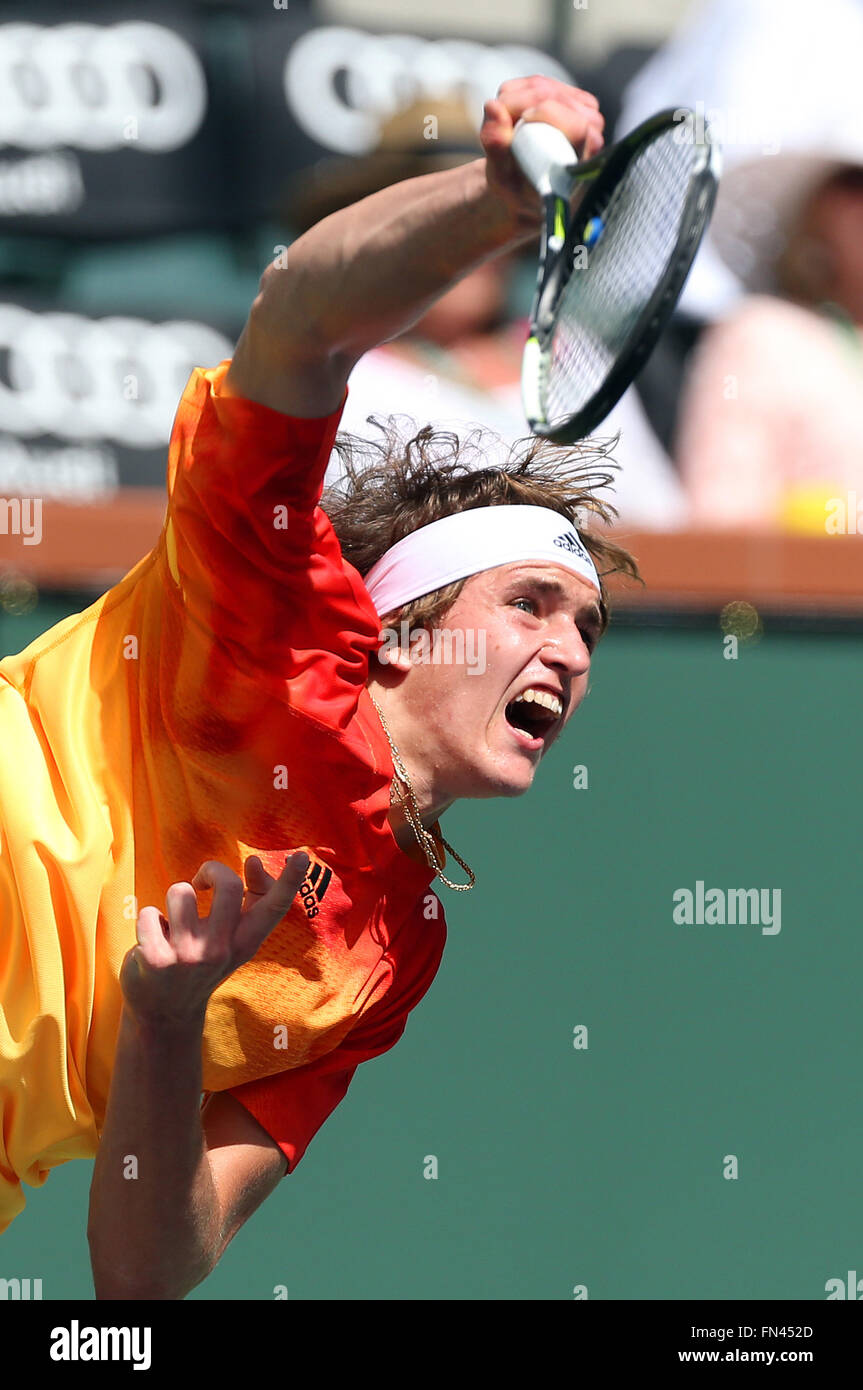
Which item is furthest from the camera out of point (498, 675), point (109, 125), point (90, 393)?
point (109, 125)

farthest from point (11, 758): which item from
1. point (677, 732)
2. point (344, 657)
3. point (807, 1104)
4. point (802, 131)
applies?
point (802, 131)

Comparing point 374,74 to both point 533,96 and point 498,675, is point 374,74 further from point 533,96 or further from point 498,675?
point 533,96

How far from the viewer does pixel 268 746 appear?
1634 millimetres

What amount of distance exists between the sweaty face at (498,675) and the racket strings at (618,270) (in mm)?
433

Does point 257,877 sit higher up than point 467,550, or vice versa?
point 467,550

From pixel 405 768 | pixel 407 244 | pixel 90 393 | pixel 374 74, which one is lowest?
pixel 405 768

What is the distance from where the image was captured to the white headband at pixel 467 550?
190 centimetres

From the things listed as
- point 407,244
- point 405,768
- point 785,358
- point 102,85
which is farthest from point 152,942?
point 102,85

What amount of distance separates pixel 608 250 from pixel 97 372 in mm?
2263

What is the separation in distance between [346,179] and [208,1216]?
2442 millimetres

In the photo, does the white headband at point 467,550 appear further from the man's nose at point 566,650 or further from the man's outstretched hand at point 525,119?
the man's outstretched hand at point 525,119

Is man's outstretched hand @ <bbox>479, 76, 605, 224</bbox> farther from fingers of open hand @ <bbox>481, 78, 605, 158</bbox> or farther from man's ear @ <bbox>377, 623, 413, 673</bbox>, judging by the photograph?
man's ear @ <bbox>377, 623, 413, 673</bbox>

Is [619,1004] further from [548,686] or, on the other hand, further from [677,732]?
[548,686]

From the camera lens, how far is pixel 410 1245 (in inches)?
109
